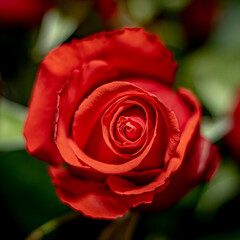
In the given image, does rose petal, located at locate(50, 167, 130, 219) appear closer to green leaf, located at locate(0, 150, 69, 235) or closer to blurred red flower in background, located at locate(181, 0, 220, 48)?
green leaf, located at locate(0, 150, 69, 235)

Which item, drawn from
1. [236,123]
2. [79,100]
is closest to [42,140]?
[79,100]

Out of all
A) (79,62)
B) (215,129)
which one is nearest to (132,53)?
(79,62)

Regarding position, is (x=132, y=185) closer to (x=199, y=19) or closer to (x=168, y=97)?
(x=168, y=97)

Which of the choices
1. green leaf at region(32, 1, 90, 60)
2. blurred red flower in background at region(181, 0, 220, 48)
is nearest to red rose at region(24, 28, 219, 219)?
green leaf at region(32, 1, 90, 60)

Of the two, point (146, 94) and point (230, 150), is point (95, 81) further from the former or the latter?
point (230, 150)

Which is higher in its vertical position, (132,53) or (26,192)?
(132,53)

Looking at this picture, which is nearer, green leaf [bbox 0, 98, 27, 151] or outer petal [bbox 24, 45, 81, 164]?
outer petal [bbox 24, 45, 81, 164]
